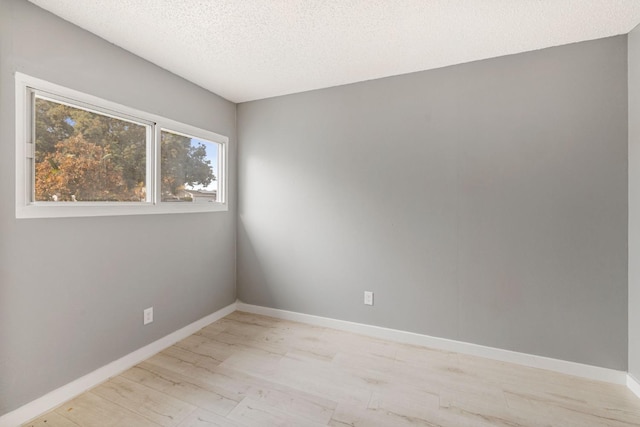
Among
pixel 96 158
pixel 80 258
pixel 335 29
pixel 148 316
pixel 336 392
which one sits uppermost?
pixel 335 29

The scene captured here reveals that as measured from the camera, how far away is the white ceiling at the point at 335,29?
1622 millimetres

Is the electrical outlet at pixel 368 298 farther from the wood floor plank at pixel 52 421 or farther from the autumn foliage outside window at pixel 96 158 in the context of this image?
the wood floor plank at pixel 52 421

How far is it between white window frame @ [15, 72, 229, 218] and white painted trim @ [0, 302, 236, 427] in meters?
1.09

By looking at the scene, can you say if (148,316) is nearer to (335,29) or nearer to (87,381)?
(87,381)

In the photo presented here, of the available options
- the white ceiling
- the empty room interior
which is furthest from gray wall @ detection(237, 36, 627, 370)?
the white ceiling

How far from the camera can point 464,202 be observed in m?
2.27

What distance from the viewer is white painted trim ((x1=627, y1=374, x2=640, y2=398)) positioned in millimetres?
1761

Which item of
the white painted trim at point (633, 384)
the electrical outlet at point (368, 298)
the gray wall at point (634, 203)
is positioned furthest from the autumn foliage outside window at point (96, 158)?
→ the white painted trim at point (633, 384)

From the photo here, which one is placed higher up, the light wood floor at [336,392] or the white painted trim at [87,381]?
the white painted trim at [87,381]

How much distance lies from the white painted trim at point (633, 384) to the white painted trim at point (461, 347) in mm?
27

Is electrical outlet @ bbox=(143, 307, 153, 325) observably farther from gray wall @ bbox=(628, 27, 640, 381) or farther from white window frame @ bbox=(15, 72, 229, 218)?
gray wall @ bbox=(628, 27, 640, 381)

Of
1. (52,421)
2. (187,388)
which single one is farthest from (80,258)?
(187,388)

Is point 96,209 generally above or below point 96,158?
below

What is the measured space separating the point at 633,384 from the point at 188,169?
3.85 metres
